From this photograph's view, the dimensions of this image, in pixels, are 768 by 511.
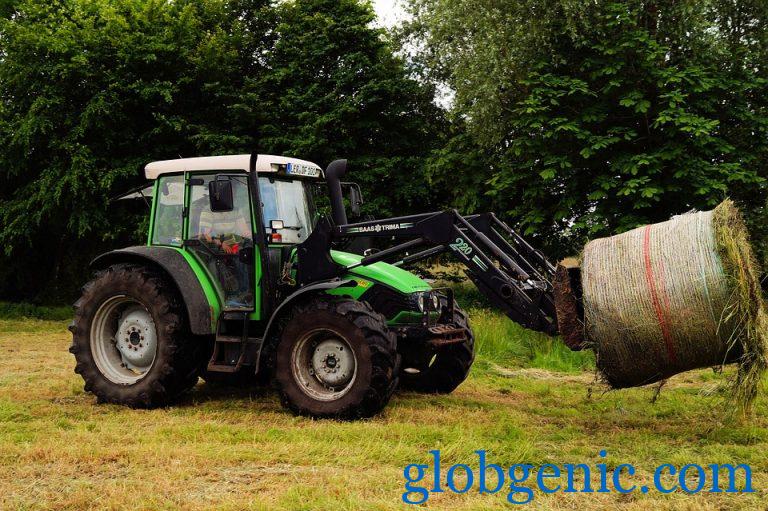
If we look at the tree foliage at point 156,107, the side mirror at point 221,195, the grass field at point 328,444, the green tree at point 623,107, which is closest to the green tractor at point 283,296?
the side mirror at point 221,195

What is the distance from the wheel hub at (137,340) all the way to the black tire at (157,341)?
0.23 m

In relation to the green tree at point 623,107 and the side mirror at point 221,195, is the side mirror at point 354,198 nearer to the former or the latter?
the side mirror at point 221,195

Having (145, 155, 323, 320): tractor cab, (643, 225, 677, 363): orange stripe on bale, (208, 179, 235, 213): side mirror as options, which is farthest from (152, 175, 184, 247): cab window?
(643, 225, 677, 363): orange stripe on bale

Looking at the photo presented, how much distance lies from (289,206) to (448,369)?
7.89 feet

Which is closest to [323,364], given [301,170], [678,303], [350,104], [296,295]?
[296,295]

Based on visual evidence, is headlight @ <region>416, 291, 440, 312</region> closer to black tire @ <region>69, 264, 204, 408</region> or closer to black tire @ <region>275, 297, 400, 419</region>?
black tire @ <region>275, 297, 400, 419</region>

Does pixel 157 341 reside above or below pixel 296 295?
below

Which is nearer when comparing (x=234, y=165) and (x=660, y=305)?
(x=660, y=305)

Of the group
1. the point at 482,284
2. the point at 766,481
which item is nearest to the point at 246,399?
the point at 482,284

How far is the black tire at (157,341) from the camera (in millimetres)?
7645

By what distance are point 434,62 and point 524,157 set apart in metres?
4.99

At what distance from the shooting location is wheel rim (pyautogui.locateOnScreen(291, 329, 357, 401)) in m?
7.18

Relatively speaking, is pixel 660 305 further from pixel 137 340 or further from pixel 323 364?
pixel 137 340

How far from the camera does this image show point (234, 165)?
7.86 metres
